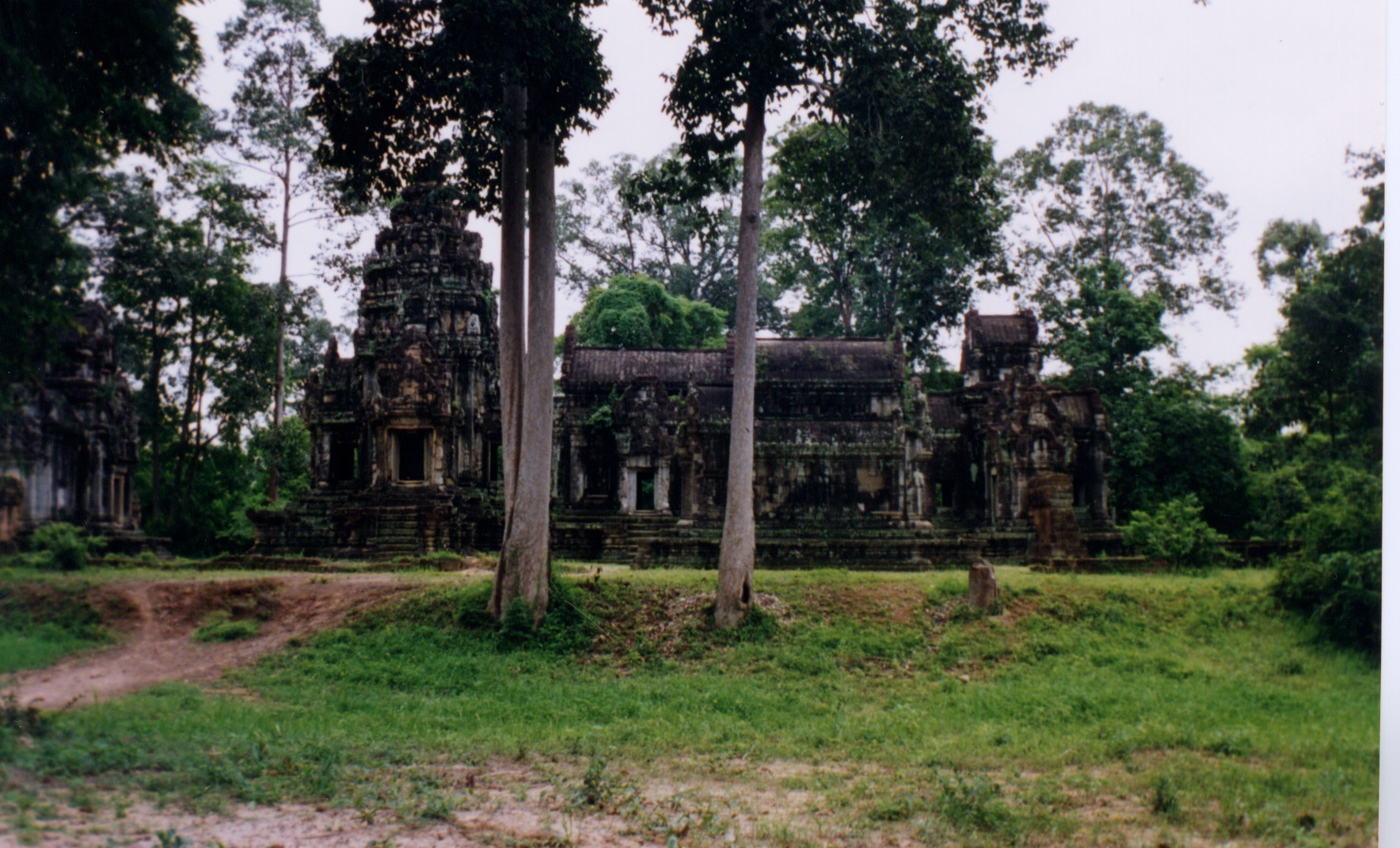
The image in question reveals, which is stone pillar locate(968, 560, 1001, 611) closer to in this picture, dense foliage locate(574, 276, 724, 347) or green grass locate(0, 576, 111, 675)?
green grass locate(0, 576, 111, 675)

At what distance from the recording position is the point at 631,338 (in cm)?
2295

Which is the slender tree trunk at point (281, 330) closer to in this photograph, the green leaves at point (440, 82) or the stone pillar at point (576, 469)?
the green leaves at point (440, 82)

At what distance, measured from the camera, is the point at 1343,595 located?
22.3 feet

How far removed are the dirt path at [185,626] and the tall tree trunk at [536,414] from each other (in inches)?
68.5

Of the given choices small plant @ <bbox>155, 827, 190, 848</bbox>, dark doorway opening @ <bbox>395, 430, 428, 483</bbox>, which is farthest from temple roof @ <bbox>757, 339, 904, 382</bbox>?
small plant @ <bbox>155, 827, 190, 848</bbox>

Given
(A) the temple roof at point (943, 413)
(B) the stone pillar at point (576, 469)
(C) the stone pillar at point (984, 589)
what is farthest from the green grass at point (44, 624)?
(B) the stone pillar at point (576, 469)

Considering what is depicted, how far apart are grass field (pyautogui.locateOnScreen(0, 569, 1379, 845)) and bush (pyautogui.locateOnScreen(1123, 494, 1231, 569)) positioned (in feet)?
1.58

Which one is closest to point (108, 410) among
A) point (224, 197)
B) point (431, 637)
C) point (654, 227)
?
point (224, 197)

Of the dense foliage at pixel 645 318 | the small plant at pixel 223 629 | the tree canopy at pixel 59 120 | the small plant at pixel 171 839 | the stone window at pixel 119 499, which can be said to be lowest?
the small plant at pixel 171 839

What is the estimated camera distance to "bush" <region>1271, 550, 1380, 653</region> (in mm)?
6520

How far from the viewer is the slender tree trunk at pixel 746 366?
1074cm

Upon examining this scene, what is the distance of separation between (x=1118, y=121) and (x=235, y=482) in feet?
28.6

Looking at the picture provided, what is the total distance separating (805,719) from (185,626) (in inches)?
195

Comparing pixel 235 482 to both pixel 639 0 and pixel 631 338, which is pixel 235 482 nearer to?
pixel 639 0
